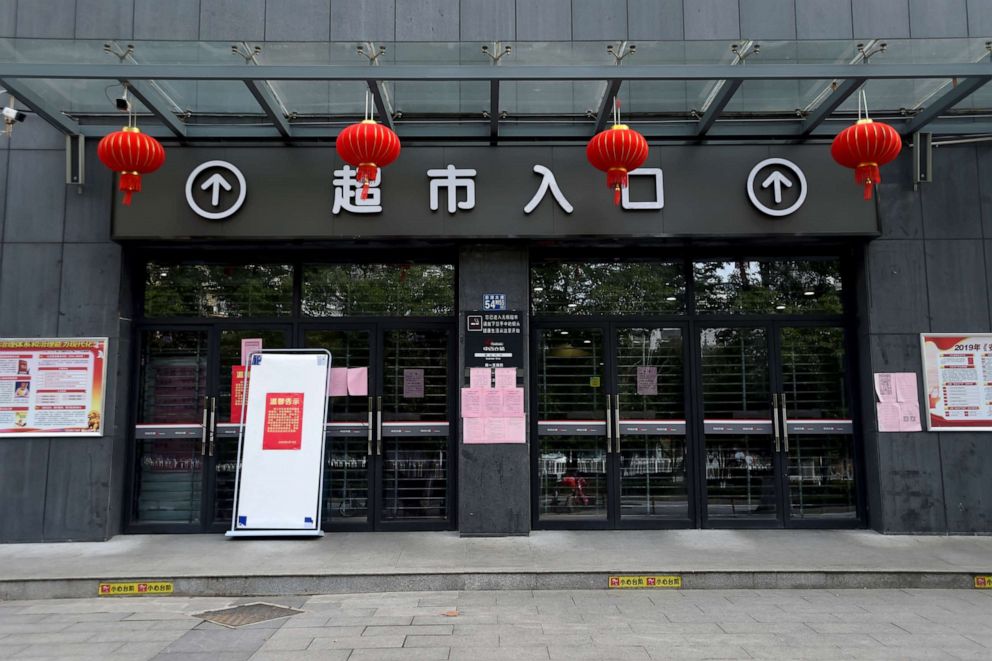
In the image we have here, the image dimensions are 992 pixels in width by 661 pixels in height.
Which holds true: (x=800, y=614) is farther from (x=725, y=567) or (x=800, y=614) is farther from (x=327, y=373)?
(x=327, y=373)

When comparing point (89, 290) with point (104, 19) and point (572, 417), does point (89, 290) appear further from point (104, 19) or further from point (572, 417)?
point (572, 417)

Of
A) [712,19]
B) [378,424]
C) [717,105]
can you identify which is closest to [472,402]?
[378,424]

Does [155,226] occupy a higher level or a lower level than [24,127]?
lower

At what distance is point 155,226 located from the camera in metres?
7.43

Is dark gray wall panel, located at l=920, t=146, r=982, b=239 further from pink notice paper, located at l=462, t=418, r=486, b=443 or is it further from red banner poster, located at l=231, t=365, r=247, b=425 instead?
red banner poster, located at l=231, t=365, r=247, b=425

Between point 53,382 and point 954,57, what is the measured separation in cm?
1017

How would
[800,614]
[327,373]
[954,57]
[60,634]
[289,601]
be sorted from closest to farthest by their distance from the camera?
1. [60,634]
2. [800,614]
3. [289,601]
4. [954,57]
5. [327,373]

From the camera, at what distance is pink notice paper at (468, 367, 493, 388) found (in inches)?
298

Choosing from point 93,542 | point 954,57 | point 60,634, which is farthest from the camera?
point 93,542

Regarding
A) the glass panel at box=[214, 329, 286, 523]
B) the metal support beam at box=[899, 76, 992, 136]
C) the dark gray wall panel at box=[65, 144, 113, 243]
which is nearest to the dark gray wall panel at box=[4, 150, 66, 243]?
the dark gray wall panel at box=[65, 144, 113, 243]

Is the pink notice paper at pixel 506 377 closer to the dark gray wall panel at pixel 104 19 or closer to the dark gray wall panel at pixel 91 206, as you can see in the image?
the dark gray wall panel at pixel 91 206

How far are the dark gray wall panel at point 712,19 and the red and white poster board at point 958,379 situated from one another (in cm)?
416

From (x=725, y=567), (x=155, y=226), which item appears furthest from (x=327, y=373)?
(x=725, y=567)

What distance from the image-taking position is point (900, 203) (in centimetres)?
779
